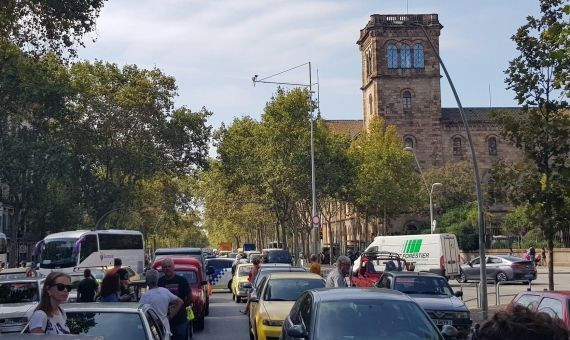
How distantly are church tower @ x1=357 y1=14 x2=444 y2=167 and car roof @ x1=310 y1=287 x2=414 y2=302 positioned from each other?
7873cm

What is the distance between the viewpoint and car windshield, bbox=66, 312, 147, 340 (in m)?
8.80

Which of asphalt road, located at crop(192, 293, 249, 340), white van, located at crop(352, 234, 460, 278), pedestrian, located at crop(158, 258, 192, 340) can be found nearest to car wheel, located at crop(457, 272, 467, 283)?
white van, located at crop(352, 234, 460, 278)

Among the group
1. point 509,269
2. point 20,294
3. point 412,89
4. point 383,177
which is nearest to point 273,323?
point 20,294

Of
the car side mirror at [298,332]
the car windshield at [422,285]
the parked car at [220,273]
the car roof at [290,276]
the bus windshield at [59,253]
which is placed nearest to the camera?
the car side mirror at [298,332]

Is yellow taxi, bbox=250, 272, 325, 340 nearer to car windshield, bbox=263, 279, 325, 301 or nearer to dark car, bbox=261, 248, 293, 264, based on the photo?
car windshield, bbox=263, 279, 325, 301

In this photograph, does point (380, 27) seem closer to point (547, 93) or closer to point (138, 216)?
A: point (138, 216)

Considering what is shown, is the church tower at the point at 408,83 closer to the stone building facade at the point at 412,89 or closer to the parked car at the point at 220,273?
the stone building facade at the point at 412,89

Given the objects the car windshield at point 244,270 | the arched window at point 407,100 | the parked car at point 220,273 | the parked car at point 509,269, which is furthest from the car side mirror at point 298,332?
the arched window at point 407,100

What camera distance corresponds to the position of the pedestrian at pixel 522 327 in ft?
9.76

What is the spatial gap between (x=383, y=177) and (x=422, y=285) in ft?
179

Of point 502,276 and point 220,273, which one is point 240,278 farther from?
point 502,276

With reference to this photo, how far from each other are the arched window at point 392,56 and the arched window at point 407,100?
326cm

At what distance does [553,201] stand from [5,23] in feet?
42.4

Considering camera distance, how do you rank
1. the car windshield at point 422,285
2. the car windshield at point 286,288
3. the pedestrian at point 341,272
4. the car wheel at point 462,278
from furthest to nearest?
the car wheel at point 462,278
the car windshield at point 422,285
the car windshield at point 286,288
the pedestrian at point 341,272
